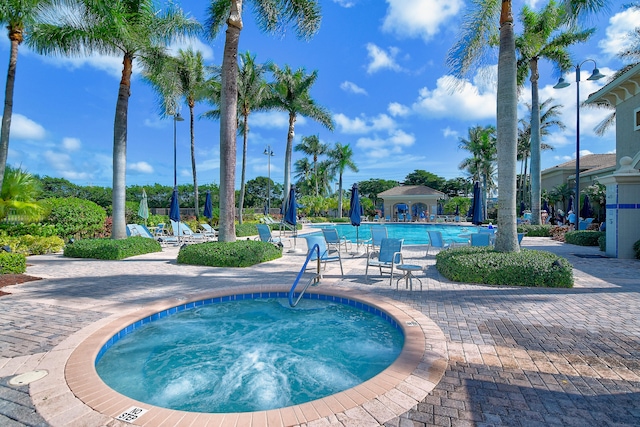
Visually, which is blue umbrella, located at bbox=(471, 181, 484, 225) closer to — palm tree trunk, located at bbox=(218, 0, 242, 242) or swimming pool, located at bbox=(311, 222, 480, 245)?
swimming pool, located at bbox=(311, 222, 480, 245)

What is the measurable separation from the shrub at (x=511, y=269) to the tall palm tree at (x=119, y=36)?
10.8 m

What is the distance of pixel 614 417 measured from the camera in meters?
2.42

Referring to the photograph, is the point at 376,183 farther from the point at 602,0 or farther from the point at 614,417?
the point at 614,417

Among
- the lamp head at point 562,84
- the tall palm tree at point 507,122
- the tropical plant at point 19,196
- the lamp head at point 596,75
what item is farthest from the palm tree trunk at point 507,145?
the tropical plant at point 19,196

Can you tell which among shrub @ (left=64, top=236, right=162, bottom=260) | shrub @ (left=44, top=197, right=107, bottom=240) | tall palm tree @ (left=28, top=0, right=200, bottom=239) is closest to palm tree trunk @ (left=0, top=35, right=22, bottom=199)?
tall palm tree @ (left=28, top=0, right=200, bottom=239)

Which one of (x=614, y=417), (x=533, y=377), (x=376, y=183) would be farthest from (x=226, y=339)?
(x=376, y=183)

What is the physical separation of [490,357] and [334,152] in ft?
126

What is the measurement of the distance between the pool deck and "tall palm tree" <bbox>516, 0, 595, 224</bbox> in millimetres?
12052

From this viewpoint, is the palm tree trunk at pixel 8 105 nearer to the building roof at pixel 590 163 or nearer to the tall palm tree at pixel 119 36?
the tall palm tree at pixel 119 36

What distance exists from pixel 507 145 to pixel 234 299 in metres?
7.04

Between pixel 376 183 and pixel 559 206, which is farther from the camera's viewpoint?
pixel 376 183

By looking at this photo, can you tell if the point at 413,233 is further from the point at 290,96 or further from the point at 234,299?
the point at 234,299

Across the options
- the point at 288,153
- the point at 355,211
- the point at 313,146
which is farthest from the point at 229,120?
the point at 313,146

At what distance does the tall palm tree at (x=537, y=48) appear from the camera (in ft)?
55.9
